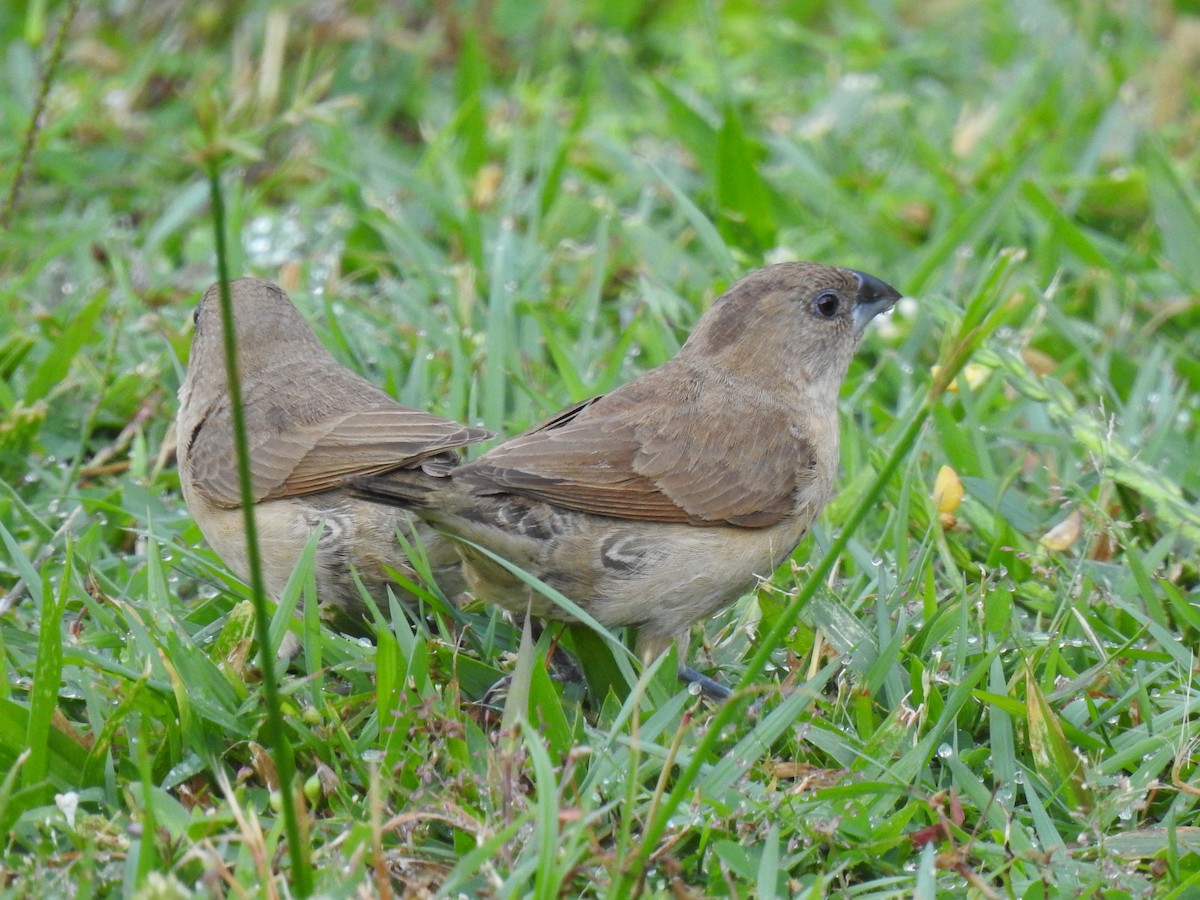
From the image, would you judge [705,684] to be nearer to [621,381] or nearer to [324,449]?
[324,449]

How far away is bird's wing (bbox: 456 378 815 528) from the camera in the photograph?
384 centimetres

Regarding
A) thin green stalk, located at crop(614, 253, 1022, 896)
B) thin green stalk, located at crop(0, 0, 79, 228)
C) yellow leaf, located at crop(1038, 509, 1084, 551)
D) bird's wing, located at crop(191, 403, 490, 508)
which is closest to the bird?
bird's wing, located at crop(191, 403, 490, 508)

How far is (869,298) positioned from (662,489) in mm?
1139

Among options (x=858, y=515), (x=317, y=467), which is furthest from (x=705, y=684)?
(x=858, y=515)

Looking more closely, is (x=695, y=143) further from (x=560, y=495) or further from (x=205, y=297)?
(x=560, y=495)

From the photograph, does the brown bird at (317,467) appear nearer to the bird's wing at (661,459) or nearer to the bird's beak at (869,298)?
the bird's wing at (661,459)

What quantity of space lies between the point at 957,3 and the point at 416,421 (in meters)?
5.87

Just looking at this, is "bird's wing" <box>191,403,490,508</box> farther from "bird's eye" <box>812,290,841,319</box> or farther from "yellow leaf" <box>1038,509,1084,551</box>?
"yellow leaf" <box>1038,509,1084,551</box>

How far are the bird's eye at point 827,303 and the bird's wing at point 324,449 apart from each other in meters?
1.17

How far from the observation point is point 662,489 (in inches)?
157

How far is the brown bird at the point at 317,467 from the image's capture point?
4086 mm

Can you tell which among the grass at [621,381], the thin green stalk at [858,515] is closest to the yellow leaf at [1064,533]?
the grass at [621,381]

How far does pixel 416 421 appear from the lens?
417 centimetres

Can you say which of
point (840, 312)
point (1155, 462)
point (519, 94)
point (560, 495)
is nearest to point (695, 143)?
point (519, 94)
